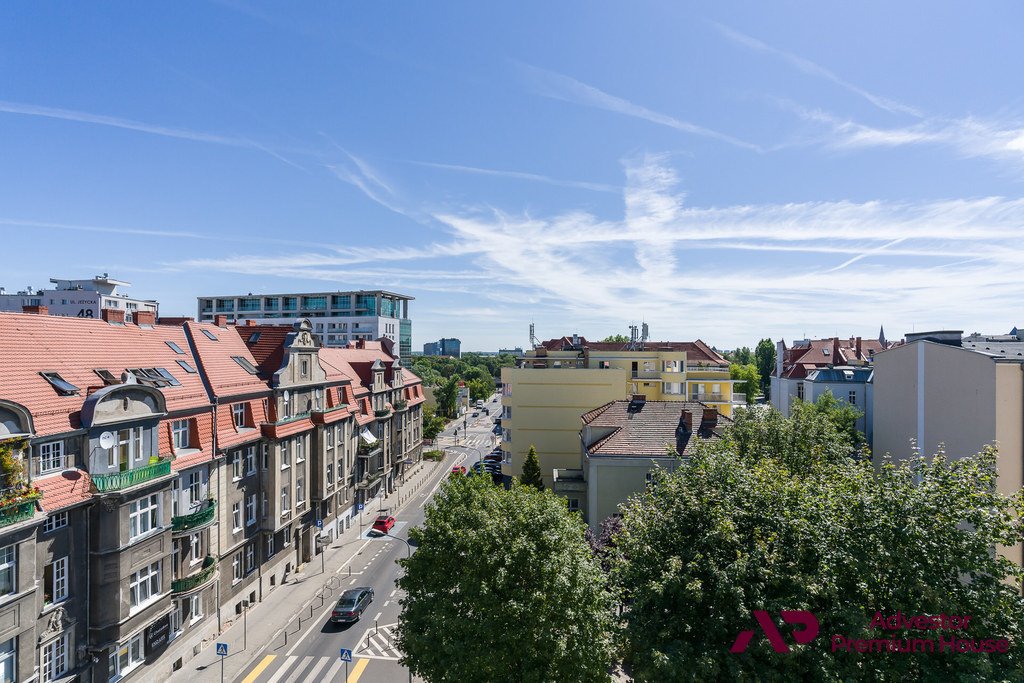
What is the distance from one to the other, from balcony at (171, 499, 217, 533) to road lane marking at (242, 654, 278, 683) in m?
8.26

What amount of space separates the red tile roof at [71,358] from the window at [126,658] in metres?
10.9

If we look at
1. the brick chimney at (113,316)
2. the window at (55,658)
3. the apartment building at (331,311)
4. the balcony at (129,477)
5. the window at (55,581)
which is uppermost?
the apartment building at (331,311)

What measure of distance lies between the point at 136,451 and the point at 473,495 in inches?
639

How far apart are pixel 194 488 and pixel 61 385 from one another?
8.79 meters

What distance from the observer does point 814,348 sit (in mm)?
84812

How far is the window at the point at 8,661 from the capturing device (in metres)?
18.4

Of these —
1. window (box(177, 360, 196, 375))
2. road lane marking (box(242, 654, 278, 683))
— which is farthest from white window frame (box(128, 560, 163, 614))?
window (box(177, 360, 196, 375))

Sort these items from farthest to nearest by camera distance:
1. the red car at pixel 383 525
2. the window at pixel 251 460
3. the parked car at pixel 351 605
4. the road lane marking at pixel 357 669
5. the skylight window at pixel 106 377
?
the red car at pixel 383 525 < the window at pixel 251 460 < the parked car at pixel 351 605 < the road lane marking at pixel 357 669 < the skylight window at pixel 106 377

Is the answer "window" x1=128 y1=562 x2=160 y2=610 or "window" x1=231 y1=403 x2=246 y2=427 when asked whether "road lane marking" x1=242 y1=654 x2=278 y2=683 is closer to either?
"window" x1=128 y1=562 x2=160 y2=610

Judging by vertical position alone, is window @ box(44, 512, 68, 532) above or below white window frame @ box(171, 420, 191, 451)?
below

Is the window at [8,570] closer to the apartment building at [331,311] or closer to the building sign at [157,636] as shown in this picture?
the building sign at [157,636]

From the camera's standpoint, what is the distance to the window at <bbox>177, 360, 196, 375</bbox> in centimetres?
3119

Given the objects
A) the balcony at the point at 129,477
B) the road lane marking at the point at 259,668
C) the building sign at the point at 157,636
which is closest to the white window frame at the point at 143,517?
the balcony at the point at 129,477

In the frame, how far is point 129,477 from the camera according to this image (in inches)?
899
